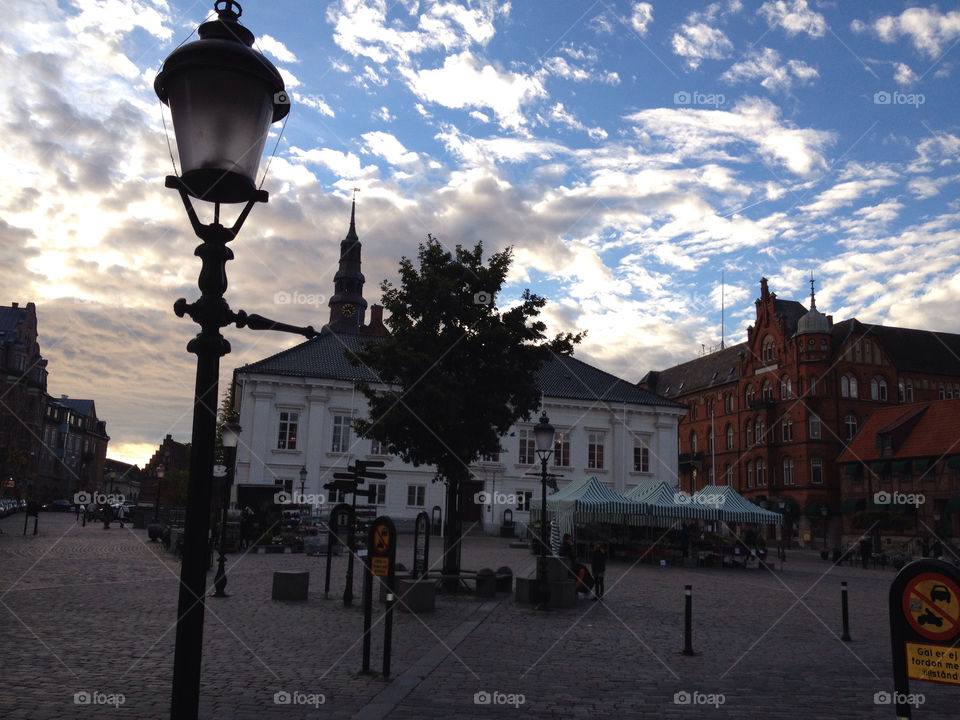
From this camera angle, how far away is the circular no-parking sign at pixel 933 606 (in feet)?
12.8

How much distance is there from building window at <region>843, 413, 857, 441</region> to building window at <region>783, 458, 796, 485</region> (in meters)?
5.08

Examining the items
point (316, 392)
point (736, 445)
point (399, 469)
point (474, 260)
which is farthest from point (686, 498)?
point (736, 445)

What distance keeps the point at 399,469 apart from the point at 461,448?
31.5m

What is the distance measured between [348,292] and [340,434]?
3934 cm

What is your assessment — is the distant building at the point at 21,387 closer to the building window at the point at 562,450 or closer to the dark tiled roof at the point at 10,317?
the dark tiled roof at the point at 10,317

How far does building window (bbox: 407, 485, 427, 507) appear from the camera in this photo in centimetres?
5106

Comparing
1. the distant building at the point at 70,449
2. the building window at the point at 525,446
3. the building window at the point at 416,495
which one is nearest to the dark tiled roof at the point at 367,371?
the building window at the point at 525,446

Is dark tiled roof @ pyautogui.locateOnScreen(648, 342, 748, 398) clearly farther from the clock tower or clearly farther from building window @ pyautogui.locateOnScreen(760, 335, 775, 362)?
the clock tower

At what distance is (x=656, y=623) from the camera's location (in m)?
15.1

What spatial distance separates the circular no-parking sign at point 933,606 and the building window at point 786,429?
67.8 m

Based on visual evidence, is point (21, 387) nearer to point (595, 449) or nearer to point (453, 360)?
point (595, 449)

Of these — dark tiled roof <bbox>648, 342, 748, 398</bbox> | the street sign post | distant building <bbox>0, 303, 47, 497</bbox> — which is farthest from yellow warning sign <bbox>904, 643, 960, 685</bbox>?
distant building <bbox>0, 303, 47, 497</bbox>

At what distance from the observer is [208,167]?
404 centimetres

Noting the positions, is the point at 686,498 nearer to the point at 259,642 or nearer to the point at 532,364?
the point at 532,364
